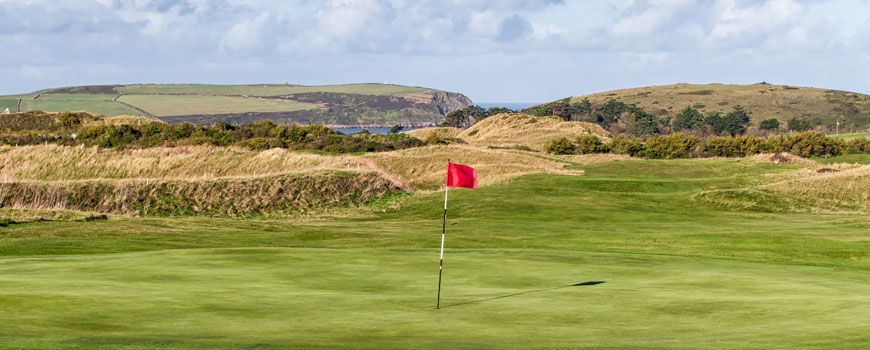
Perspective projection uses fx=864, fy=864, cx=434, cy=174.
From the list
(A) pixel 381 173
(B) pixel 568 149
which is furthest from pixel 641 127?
(A) pixel 381 173

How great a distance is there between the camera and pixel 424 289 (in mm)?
16734

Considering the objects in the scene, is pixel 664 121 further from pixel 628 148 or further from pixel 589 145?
pixel 589 145

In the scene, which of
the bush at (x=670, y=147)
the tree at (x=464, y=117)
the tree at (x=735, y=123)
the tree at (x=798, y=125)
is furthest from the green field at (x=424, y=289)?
the tree at (x=798, y=125)

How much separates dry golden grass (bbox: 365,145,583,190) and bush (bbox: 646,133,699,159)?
79.6 ft

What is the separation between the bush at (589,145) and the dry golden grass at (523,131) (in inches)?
193

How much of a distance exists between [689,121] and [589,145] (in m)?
84.7

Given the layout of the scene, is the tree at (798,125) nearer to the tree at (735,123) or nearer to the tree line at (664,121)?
the tree line at (664,121)

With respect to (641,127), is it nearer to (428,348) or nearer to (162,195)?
(162,195)

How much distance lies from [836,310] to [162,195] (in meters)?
43.3

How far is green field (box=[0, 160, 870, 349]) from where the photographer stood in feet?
37.2

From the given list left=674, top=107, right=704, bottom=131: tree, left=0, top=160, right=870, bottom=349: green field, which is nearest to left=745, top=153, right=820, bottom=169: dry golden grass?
left=0, top=160, right=870, bottom=349: green field

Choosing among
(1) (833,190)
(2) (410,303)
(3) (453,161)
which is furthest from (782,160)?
(2) (410,303)

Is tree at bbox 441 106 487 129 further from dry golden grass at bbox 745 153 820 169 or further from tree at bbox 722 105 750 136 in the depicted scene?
dry golden grass at bbox 745 153 820 169

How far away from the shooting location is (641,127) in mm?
176875
